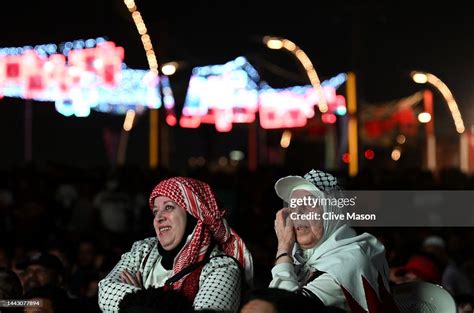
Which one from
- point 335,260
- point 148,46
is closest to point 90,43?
point 148,46

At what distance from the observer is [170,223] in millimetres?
5566

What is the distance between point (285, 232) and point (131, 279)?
712 mm

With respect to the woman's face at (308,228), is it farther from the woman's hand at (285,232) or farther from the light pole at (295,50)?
the light pole at (295,50)

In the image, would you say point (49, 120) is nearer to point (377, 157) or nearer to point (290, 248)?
point (377, 157)

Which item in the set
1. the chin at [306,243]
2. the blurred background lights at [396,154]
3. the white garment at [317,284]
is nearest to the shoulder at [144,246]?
the chin at [306,243]

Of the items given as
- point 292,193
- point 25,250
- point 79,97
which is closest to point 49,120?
point 79,97

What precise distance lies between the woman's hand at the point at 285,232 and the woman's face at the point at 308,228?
0.04m

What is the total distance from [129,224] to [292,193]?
939 cm

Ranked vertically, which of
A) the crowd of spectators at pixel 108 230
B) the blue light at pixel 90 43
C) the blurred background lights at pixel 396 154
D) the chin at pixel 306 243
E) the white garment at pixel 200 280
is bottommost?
the blurred background lights at pixel 396 154

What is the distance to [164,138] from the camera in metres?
24.7

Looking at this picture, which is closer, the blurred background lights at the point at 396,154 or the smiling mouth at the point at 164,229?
the smiling mouth at the point at 164,229

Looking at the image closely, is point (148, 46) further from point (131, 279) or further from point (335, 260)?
point (335, 260)

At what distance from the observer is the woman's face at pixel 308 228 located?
17.6ft

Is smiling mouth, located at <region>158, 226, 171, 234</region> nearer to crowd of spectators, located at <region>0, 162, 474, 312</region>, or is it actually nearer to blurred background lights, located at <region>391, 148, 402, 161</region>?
crowd of spectators, located at <region>0, 162, 474, 312</region>
